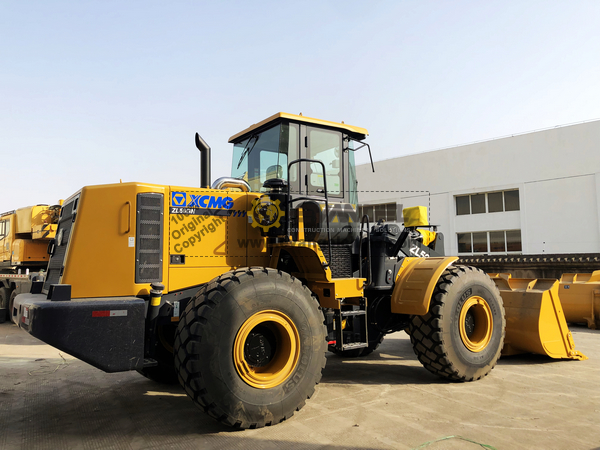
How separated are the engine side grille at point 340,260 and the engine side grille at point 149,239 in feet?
5.99

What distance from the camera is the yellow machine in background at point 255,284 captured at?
3838mm

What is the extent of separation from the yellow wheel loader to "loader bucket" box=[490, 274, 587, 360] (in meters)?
1.00

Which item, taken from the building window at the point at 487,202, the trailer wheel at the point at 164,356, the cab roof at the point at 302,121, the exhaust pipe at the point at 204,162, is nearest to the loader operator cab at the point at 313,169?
the cab roof at the point at 302,121

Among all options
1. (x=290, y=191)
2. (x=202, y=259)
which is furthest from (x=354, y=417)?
(x=290, y=191)

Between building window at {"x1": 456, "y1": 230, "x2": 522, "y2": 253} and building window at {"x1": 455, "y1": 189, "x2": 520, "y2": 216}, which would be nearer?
building window at {"x1": 456, "y1": 230, "x2": 522, "y2": 253}

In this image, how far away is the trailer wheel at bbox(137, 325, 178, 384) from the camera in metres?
4.91

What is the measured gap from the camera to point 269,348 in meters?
4.34

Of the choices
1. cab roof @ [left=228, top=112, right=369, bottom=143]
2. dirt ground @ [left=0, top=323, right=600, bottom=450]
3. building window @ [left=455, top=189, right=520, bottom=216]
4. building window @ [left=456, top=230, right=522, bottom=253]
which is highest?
building window @ [left=455, top=189, right=520, bottom=216]

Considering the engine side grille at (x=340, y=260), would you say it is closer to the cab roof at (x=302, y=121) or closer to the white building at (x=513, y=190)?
the cab roof at (x=302, y=121)

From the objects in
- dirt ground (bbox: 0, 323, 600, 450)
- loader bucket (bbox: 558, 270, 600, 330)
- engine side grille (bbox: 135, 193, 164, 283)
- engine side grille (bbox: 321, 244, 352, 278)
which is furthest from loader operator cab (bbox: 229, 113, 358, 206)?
loader bucket (bbox: 558, 270, 600, 330)

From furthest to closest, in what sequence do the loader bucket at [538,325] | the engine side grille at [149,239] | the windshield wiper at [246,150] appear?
the loader bucket at [538,325]
the windshield wiper at [246,150]
the engine side grille at [149,239]

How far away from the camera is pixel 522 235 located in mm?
24922

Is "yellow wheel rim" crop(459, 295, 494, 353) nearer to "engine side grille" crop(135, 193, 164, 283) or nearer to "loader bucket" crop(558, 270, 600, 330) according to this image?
"engine side grille" crop(135, 193, 164, 283)

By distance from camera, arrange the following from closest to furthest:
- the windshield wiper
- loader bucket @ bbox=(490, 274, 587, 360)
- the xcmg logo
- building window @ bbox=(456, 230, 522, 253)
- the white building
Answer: the xcmg logo
the windshield wiper
loader bucket @ bbox=(490, 274, 587, 360)
the white building
building window @ bbox=(456, 230, 522, 253)
